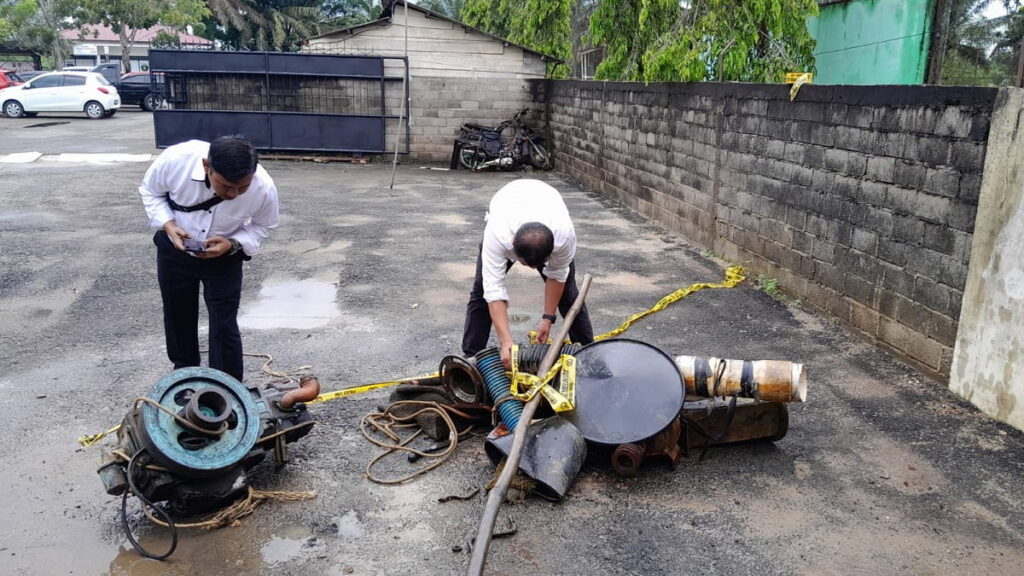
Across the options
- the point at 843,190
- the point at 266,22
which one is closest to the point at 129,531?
the point at 843,190

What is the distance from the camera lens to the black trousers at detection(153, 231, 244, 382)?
4.28m

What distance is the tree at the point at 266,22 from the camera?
38.9 metres

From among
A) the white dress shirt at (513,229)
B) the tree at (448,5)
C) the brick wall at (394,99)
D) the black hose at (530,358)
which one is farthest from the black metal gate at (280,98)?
the tree at (448,5)

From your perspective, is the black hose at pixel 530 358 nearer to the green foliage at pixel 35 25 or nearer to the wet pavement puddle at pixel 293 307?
the wet pavement puddle at pixel 293 307

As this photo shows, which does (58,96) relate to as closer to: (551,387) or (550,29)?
(550,29)

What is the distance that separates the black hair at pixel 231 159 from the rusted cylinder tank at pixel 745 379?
89.2 inches

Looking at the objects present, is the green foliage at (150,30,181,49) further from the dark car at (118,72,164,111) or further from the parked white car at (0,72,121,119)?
the parked white car at (0,72,121,119)

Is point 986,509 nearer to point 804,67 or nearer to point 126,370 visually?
point 126,370

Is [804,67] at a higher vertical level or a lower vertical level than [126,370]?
higher

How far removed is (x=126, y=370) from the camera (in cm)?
531

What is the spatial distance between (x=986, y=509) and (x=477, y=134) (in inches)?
537

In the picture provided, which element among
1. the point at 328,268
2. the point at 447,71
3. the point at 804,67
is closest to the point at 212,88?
the point at 447,71

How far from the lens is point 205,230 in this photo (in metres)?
4.23

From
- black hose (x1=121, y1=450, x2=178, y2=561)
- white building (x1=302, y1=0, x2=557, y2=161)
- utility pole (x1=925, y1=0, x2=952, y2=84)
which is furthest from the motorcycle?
black hose (x1=121, y1=450, x2=178, y2=561)
